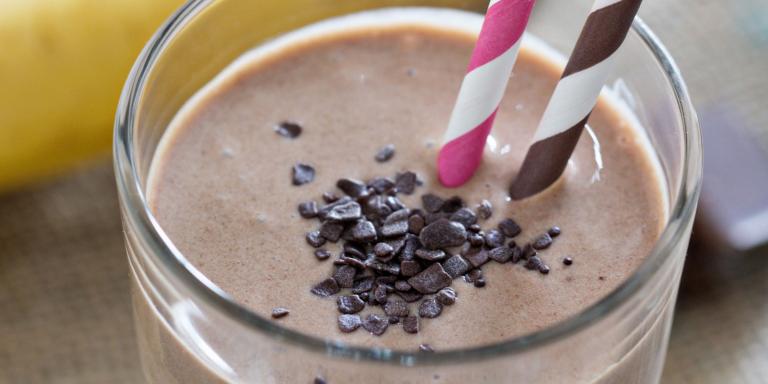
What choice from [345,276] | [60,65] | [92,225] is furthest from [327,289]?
[92,225]

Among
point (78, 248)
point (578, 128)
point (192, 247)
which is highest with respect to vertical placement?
point (578, 128)

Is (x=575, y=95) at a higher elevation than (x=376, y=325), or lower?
higher

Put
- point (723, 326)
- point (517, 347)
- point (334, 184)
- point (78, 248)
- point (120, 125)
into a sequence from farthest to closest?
point (78, 248), point (723, 326), point (334, 184), point (120, 125), point (517, 347)

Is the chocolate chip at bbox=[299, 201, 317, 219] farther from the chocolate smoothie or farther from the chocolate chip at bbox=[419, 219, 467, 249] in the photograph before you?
the chocolate chip at bbox=[419, 219, 467, 249]

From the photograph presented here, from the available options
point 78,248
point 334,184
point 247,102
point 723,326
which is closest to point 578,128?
point 334,184

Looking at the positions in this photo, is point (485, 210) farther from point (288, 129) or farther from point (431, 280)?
point (288, 129)

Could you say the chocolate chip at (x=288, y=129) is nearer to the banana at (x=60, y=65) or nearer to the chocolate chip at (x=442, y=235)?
the chocolate chip at (x=442, y=235)

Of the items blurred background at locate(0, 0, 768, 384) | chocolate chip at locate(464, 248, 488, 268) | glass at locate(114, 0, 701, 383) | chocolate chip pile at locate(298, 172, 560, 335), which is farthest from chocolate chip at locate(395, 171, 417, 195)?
blurred background at locate(0, 0, 768, 384)

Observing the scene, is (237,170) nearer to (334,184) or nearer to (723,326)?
(334,184)
